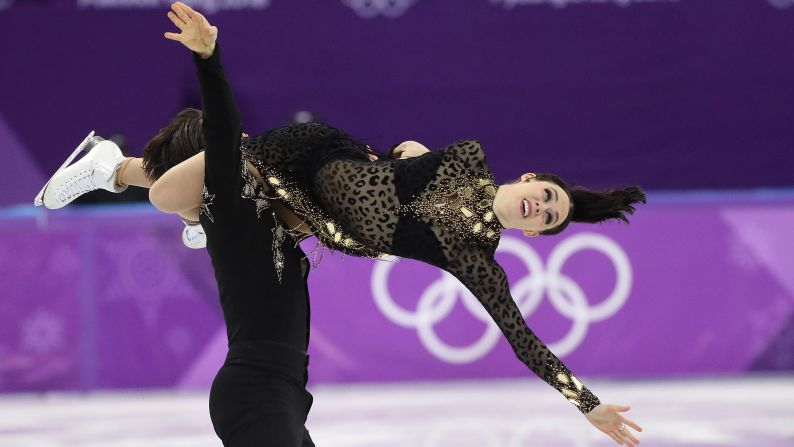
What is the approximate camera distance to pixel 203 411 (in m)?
6.15

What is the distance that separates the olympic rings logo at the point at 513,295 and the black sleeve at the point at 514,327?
11.8ft

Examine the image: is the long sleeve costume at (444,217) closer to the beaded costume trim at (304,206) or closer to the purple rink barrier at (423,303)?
the beaded costume trim at (304,206)

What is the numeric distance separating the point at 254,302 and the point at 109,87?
→ 505cm

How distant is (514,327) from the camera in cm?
324

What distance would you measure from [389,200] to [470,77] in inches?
194

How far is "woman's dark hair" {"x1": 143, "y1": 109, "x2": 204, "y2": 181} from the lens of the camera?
3703 millimetres

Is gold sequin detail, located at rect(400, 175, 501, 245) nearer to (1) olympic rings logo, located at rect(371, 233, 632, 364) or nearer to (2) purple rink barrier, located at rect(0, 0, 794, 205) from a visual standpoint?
(1) olympic rings logo, located at rect(371, 233, 632, 364)

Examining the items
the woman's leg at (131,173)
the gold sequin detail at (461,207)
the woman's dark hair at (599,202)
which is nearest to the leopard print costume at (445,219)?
the gold sequin detail at (461,207)

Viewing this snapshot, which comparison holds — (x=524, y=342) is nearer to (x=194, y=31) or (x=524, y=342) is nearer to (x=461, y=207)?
(x=461, y=207)

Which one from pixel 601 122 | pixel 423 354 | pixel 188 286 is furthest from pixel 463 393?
pixel 601 122

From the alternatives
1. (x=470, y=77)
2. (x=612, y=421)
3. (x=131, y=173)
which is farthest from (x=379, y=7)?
(x=612, y=421)

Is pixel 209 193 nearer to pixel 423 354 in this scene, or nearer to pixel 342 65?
pixel 423 354

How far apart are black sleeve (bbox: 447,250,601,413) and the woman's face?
15 centimetres

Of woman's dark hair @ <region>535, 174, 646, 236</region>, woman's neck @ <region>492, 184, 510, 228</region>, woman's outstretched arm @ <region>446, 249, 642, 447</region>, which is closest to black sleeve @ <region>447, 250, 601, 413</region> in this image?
woman's outstretched arm @ <region>446, 249, 642, 447</region>
